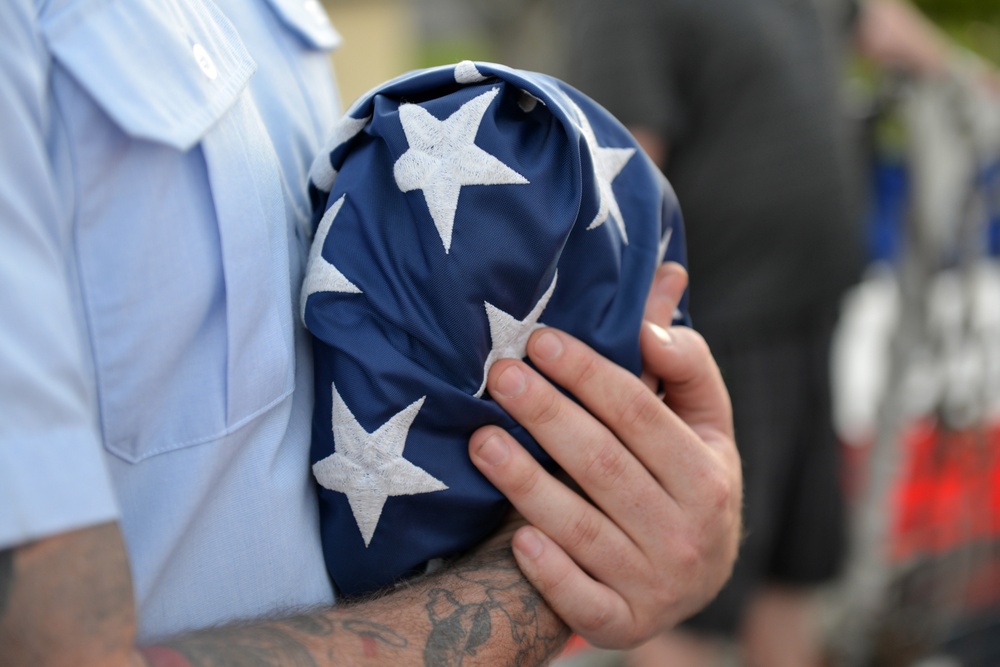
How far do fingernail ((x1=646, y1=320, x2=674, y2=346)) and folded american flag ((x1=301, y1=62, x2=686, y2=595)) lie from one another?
0.12 meters

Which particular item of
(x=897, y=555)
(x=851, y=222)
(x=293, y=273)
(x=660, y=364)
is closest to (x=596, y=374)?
(x=660, y=364)

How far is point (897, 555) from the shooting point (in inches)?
107

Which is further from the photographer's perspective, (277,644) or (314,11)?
(314,11)

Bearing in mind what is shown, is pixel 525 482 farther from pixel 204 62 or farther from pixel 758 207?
pixel 758 207

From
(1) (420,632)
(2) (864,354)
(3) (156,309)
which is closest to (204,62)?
(3) (156,309)

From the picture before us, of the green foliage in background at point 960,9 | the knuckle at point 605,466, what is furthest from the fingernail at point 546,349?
the green foliage in background at point 960,9

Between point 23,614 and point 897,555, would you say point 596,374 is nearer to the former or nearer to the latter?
point 23,614

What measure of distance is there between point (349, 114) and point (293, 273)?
0.52ft

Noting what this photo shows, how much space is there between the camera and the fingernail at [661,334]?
97cm

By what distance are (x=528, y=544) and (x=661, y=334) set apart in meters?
0.27

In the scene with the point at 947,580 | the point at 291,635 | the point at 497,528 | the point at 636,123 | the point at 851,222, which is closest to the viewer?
the point at 291,635

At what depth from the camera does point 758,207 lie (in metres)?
2.11

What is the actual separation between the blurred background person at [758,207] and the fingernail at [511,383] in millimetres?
1294

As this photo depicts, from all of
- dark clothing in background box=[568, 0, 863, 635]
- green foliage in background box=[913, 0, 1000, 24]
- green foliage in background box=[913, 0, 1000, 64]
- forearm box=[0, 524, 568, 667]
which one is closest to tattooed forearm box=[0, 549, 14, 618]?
forearm box=[0, 524, 568, 667]
